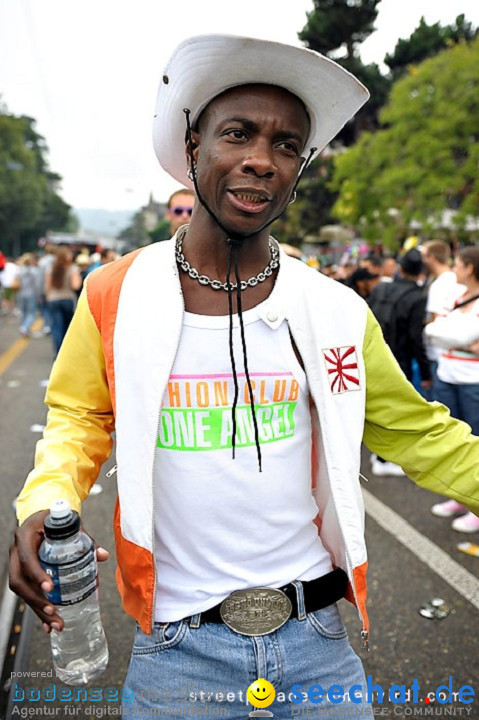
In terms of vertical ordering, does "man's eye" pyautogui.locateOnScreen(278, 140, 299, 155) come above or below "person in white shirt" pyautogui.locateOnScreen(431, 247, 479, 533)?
above

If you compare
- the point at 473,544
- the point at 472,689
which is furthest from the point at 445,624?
the point at 473,544

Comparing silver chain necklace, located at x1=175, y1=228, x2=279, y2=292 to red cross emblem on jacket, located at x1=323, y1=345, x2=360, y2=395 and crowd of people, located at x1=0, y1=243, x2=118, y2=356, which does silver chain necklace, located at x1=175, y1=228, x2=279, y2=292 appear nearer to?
red cross emblem on jacket, located at x1=323, y1=345, x2=360, y2=395

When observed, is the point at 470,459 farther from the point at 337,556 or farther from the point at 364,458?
the point at 364,458

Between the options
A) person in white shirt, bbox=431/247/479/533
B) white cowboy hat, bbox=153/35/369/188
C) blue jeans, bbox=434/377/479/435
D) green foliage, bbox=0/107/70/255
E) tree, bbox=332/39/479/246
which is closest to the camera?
white cowboy hat, bbox=153/35/369/188

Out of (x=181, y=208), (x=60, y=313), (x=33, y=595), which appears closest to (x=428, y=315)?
(x=181, y=208)

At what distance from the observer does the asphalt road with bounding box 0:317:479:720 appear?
8.55 ft

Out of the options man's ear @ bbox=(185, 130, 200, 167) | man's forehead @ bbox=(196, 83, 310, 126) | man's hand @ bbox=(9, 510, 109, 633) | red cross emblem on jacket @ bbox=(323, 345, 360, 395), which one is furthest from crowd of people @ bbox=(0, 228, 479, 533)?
man's hand @ bbox=(9, 510, 109, 633)

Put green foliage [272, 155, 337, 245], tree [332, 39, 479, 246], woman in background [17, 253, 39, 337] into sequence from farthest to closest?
green foliage [272, 155, 337, 245]
tree [332, 39, 479, 246]
woman in background [17, 253, 39, 337]

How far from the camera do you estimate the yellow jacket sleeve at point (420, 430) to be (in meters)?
1.55

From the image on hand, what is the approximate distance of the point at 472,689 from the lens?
101 inches

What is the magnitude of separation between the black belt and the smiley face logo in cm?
17

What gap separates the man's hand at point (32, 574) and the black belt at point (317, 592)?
0.38m

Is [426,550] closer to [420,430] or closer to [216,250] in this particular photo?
[420,430]

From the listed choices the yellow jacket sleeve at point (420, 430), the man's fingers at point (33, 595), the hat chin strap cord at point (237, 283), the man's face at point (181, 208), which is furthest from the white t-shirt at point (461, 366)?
the man's fingers at point (33, 595)
